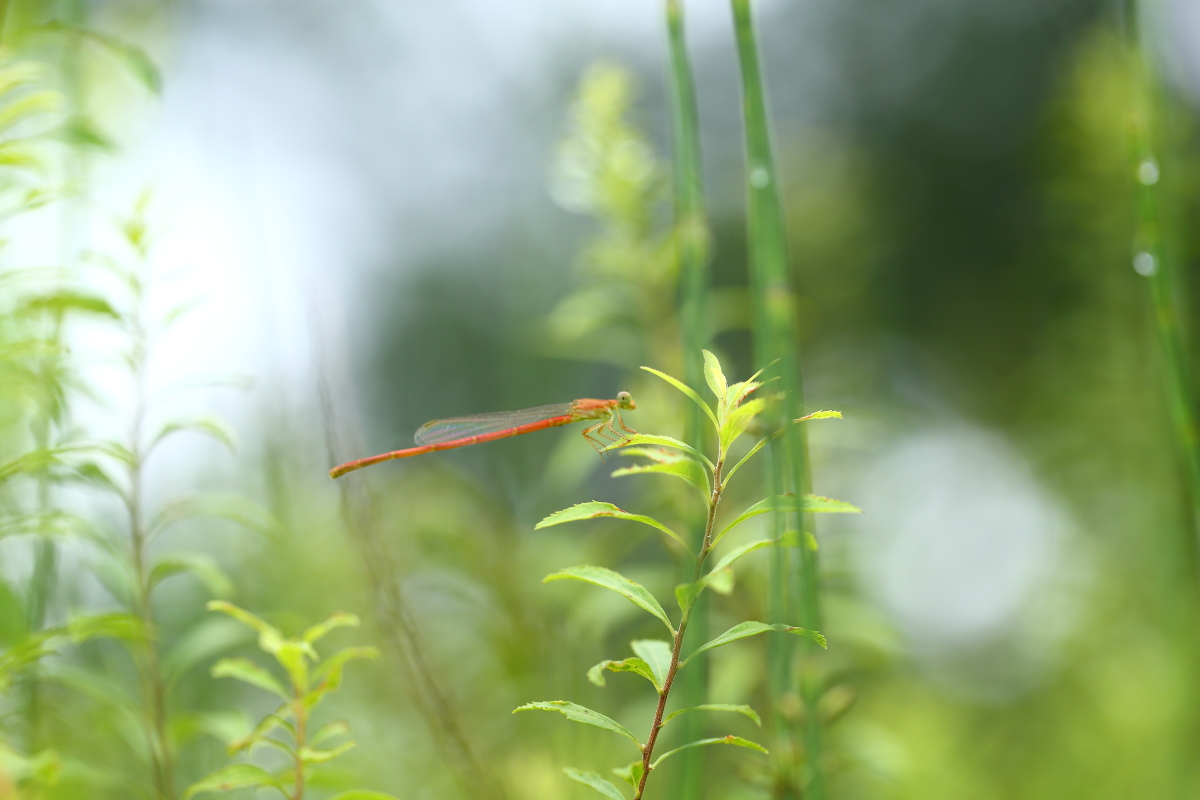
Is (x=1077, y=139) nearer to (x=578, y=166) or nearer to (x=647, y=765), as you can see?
(x=578, y=166)

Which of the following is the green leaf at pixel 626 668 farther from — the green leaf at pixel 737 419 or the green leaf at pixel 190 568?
the green leaf at pixel 190 568

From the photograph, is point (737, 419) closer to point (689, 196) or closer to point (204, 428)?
point (689, 196)

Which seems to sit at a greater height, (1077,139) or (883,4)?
(883,4)

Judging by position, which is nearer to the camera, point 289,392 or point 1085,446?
point 289,392

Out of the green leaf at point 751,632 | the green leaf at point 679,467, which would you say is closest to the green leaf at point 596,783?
the green leaf at point 751,632

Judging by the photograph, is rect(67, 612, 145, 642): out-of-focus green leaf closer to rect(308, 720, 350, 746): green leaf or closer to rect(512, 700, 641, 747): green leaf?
rect(308, 720, 350, 746): green leaf

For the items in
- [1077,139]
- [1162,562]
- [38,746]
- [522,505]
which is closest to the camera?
[38,746]

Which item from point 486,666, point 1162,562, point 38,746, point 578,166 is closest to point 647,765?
point 38,746

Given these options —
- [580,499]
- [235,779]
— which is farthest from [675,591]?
[580,499]
